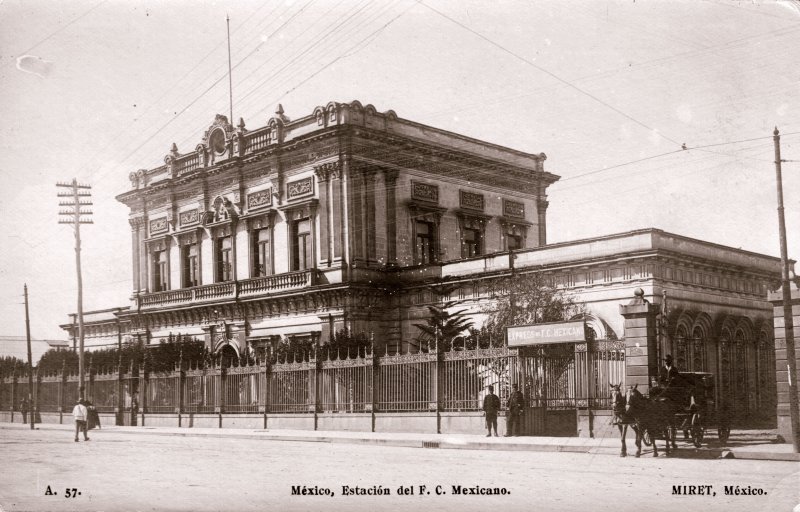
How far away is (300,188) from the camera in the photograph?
3562 centimetres

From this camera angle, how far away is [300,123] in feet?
116

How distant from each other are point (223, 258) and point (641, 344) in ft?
81.9

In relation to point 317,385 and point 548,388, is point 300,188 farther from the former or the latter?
point 548,388

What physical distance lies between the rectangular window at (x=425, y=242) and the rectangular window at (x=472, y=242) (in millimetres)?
1671

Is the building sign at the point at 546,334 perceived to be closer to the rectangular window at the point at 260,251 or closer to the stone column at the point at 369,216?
the stone column at the point at 369,216

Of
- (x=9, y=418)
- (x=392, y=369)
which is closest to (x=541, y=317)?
(x=392, y=369)

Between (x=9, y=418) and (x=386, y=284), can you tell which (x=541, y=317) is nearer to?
(x=386, y=284)

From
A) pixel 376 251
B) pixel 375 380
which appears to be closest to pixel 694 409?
pixel 375 380

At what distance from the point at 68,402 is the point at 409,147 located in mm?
19116

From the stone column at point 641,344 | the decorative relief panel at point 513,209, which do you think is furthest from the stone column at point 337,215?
the stone column at point 641,344

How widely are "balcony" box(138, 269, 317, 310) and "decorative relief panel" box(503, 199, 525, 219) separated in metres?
9.60

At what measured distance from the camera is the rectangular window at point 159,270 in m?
43.5

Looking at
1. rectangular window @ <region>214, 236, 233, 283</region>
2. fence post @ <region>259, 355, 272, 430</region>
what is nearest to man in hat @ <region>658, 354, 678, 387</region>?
fence post @ <region>259, 355, 272, 430</region>

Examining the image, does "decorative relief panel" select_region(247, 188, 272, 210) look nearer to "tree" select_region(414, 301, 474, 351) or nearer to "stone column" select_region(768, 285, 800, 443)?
"tree" select_region(414, 301, 474, 351)
